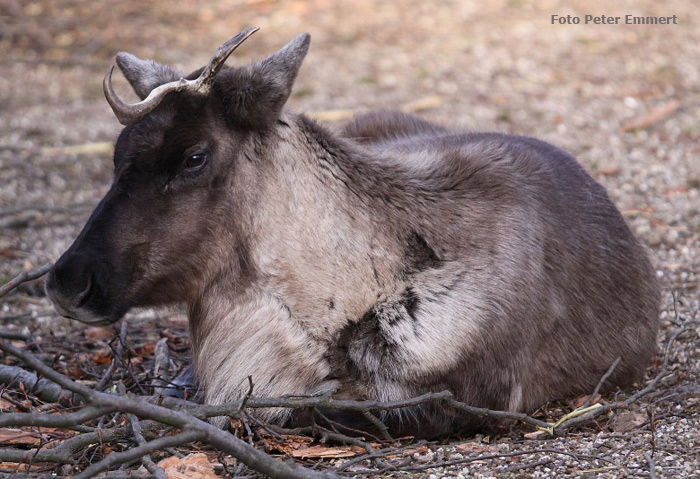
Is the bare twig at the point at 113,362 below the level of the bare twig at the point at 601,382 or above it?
above

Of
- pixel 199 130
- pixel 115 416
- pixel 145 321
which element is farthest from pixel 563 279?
pixel 145 321

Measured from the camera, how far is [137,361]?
16.3 ft

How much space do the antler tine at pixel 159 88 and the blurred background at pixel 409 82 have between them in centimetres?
258

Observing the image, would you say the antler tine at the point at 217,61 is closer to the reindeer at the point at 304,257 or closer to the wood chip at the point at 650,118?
the reindeer at the point at 304,257

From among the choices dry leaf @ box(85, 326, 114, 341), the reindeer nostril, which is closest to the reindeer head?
the reindeer nostril

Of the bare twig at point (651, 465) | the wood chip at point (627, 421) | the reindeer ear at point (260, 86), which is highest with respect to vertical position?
the reindeer ear at point (260, 86)

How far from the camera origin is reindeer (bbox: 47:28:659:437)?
12.7 feet

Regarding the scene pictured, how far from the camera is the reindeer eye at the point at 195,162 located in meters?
3.90

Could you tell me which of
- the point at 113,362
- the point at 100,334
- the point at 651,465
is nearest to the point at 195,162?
the point at 113,362

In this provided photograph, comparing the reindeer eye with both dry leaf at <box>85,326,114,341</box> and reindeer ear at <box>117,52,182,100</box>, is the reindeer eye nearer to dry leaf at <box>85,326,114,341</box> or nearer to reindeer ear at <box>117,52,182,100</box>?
reindeer ear at <box>117,52,182,100</box>

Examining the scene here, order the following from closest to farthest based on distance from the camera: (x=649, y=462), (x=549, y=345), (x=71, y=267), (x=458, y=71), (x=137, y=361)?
(x=649, y=462)
(x=71, y=267)
(x=549, y=345)
(x=137, y=361)
(x=458, y=71)

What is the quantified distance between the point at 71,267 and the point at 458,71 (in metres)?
8.09

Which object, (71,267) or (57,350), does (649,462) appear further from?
(57,350)

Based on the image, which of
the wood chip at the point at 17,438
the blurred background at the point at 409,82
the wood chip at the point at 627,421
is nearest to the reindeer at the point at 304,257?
the wood chip at the point at 627,421
